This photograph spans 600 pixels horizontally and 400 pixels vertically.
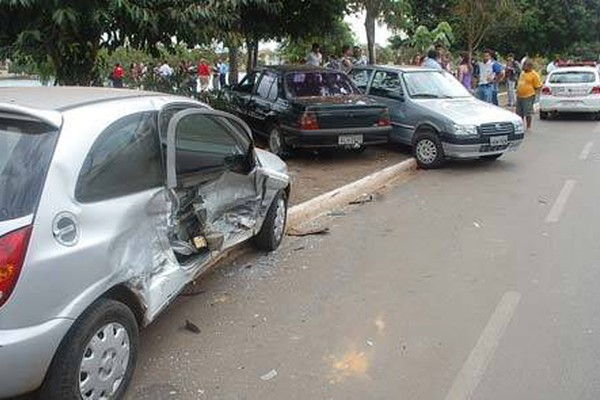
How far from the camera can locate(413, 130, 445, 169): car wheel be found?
1139 cm

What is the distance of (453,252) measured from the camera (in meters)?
6.65

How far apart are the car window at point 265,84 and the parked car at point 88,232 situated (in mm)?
6988

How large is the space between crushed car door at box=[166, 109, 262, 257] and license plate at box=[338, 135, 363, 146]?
508 cm

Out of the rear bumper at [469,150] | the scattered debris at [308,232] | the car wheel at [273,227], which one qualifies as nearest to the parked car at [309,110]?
the rear bumper at [469,150]

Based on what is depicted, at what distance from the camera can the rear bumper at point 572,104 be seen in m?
18.7

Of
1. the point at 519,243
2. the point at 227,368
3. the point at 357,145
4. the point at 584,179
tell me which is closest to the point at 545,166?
the point at 584,179

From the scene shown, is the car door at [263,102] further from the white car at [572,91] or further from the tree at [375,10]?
the white car at [572,91]

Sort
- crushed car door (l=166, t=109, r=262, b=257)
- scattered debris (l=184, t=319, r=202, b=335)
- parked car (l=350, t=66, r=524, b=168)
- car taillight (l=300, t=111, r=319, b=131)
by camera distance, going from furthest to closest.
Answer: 1. parked car (l=350, t=66, r=524, b=168)
2. car taillight (l=300, t=111, r=319, b=131)
3. scattered debris (l=184, t=319, r=202, b=335)
4. crushed car door (l=166, t=109, r=262, b=257)

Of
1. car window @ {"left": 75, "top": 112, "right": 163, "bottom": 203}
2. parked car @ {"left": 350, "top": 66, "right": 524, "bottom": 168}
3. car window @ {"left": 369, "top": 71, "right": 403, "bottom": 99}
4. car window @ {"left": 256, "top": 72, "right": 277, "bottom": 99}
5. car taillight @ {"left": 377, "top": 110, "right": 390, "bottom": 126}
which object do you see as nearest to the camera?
car window @ {"left": 75, "top": 112, "right": 163, "bottom": 203}

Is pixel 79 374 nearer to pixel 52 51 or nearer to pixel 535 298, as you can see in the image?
pixel 535 298

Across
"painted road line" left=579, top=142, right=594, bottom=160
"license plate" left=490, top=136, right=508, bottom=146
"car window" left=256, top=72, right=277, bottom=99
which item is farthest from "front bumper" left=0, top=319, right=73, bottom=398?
"painted road line" left=579, top=142, right=594, bottom=160

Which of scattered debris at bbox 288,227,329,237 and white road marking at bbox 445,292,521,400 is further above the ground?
white road marking at bbox 445,292,521,400

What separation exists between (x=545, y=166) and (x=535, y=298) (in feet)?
22.2

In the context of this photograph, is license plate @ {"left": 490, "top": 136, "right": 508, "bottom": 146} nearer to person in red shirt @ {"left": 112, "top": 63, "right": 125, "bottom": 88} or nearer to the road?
the road
